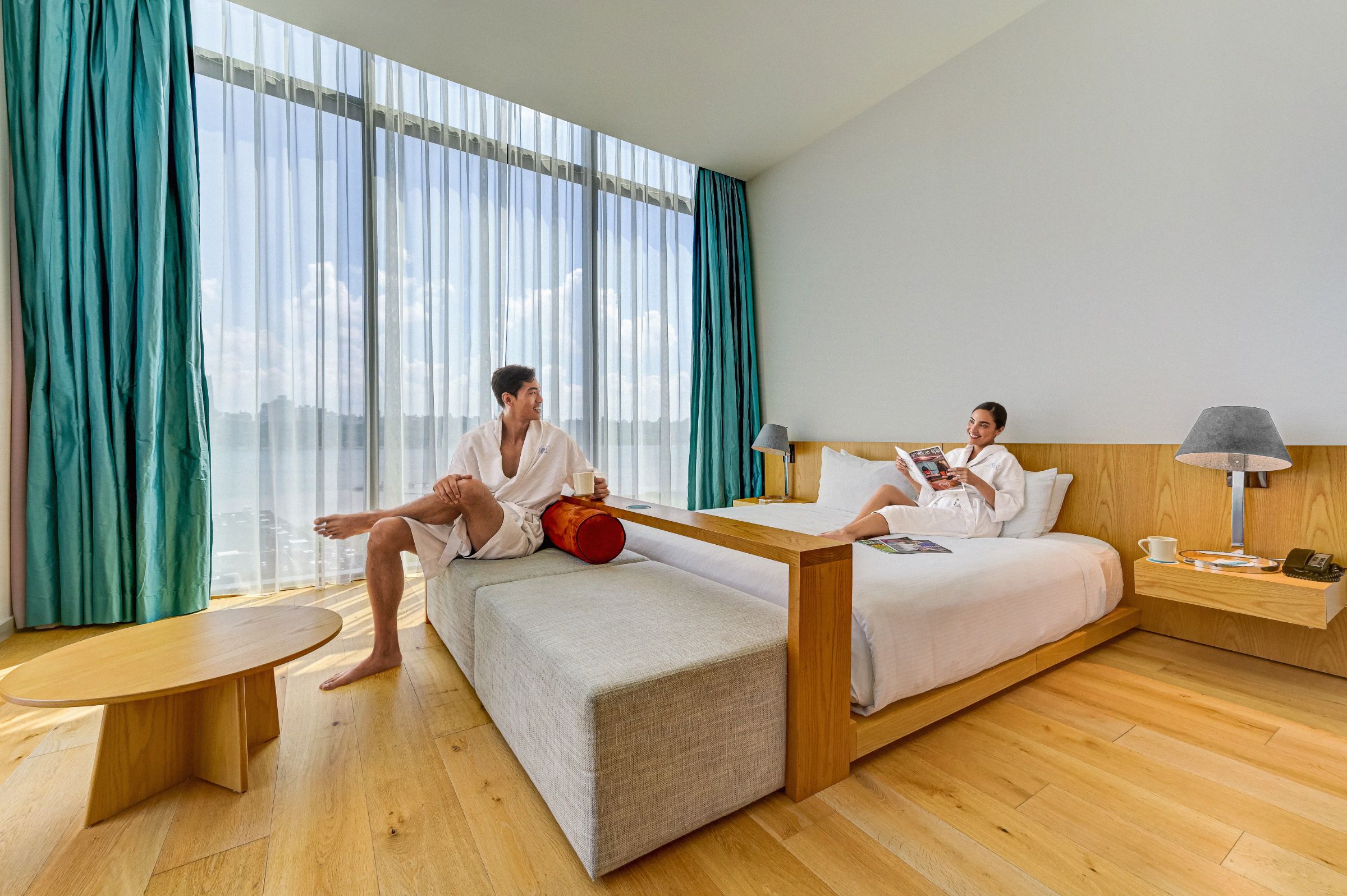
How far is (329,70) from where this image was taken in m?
2.94

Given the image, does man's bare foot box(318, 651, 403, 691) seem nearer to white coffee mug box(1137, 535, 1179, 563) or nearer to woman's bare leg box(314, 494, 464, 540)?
woman's bare leg box(314, 494, 464, 540)

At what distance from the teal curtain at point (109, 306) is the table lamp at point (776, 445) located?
3.06 m

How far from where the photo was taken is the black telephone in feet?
5.66

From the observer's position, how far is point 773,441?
3.81m

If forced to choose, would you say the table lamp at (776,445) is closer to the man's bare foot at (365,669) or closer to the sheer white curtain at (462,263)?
the sheer white curtain at (462,263)

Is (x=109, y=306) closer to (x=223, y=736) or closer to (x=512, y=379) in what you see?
(x=512, y=379)

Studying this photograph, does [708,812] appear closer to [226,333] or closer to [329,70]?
[226,333]

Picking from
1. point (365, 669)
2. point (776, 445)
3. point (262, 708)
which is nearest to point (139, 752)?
point (262, 708)

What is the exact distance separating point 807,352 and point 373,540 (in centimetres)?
300

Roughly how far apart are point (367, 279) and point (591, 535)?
213 cm

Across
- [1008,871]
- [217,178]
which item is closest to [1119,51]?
[1008,871]

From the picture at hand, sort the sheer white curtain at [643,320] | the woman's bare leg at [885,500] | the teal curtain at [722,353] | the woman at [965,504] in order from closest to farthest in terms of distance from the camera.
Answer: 1. the woman at [965,504]
2. the woman's bare leg at [885,500]
3. the sheer white curtain at [643,320]
4. the teal curtain at [722,353]

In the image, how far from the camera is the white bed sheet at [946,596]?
141 centimetres

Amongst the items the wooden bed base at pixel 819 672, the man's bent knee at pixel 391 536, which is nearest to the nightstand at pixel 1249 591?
the wooden bed base at pixel 819 672
